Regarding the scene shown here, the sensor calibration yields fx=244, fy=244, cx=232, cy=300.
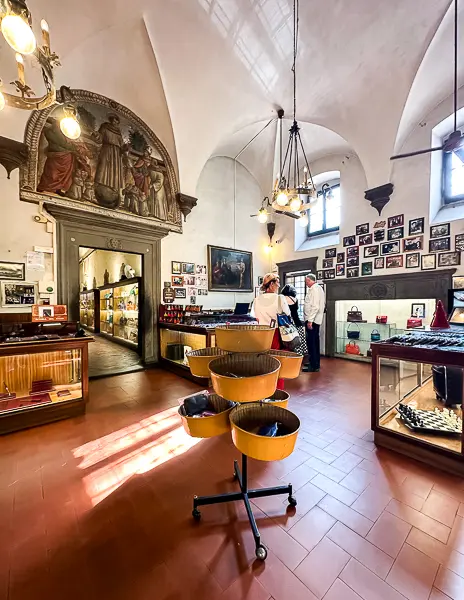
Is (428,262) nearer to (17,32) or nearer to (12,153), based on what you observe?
(17,32)

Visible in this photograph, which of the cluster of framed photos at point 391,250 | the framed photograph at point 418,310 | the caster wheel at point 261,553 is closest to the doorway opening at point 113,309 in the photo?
the caster wheel at point 261,553

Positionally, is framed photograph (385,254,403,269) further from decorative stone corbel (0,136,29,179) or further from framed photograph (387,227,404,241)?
decorative stone corbel (0,136,29,179)

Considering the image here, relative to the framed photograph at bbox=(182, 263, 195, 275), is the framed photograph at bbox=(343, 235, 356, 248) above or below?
above

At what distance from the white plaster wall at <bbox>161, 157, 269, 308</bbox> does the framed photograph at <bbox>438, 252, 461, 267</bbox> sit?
4443mm

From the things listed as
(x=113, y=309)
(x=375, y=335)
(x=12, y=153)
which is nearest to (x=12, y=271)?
(x=12, y=153)

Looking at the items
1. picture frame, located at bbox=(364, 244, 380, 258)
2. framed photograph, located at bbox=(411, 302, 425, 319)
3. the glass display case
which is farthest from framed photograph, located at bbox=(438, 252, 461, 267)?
the glass display case

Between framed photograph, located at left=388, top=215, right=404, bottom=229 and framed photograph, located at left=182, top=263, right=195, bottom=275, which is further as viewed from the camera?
framed photograph, located at left=182, top=263, right=195, bottom=275

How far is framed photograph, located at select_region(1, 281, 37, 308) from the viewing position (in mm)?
3938

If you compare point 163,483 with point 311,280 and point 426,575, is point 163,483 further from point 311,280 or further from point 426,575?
point 311,280

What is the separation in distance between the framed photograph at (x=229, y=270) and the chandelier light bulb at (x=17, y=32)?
5182 mm

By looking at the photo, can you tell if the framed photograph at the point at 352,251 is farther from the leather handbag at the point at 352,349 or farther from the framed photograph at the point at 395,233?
the leather handbag at the point at 352,349

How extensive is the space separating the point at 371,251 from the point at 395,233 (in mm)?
585

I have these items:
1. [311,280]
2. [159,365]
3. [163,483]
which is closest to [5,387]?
[163,483]

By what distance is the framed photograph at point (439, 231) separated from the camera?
4.70m
